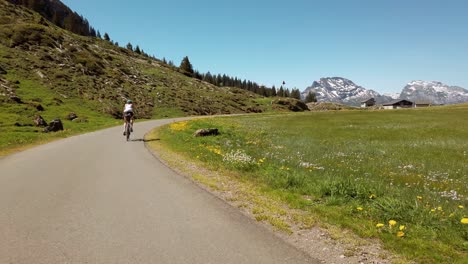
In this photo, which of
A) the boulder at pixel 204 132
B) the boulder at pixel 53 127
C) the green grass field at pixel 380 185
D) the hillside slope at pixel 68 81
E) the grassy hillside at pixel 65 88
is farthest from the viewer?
the hillside slope at pixel 68 81

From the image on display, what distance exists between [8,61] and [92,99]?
63.6 ft

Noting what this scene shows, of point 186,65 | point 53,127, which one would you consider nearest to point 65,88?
point 53,127

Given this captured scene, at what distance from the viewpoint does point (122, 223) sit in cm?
761

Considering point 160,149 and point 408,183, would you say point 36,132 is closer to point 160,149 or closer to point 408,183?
point 160,149

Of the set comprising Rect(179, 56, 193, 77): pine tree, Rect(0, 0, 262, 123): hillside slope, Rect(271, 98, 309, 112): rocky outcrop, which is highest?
Rect(179, 56, 193, 77): pine tree

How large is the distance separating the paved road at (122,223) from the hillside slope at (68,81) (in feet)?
123

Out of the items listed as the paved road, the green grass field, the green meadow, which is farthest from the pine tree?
the paved road

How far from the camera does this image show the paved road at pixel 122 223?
5996 mm

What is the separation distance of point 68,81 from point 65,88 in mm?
5177

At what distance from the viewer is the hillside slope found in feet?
195

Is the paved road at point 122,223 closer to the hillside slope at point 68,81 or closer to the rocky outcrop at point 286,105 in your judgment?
the hillside slope at point 68,81

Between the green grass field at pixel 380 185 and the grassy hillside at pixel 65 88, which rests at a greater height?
the grassy hillside at pixel 65 88

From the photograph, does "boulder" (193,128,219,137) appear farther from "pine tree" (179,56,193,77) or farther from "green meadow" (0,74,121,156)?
"pine tree" (179,56,193,77)

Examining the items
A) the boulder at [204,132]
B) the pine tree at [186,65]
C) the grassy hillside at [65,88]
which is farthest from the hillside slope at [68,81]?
the pine tree at [186,65]
